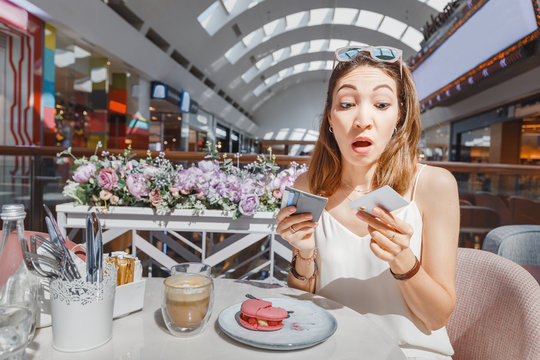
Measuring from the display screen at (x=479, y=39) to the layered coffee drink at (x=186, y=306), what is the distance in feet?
13.3

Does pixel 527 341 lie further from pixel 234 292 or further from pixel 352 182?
pixel 234 292

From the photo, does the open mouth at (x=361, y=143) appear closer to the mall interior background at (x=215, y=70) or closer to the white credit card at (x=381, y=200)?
the white credit card at (x=381, y=200)

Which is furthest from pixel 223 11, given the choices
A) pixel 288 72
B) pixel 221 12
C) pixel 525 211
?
pixel 525 211

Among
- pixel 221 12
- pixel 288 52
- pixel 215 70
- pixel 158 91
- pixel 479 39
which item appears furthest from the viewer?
pixel 288 52

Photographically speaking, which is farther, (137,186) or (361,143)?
(137,186)

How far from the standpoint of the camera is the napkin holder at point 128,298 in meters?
0.76

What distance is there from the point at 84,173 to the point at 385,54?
65.0 inches

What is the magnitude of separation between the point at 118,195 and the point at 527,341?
189cm

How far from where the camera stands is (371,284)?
3.48 ft

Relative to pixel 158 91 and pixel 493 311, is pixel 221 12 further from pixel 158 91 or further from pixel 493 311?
pixel 493 311

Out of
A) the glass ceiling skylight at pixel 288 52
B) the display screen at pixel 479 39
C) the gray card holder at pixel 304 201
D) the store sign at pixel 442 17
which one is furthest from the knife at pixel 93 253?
the glass ceiling skylight at pixel 288 52

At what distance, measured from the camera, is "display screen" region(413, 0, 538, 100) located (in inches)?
139

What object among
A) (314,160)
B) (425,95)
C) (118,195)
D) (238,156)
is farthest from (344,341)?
(425,95)

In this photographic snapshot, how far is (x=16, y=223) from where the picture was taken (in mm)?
662
